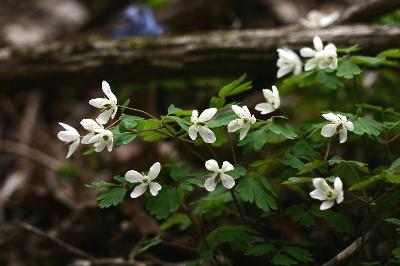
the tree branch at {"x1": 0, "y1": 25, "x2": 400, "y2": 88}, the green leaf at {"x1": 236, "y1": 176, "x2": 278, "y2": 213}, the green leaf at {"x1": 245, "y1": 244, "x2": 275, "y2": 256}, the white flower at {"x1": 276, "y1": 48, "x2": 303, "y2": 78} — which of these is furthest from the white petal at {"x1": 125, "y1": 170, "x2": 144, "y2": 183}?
the tree branch at {"x1": 0, "y1": 25, "x2": 400, "y2": 88}

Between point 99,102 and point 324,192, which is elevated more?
point 99,102

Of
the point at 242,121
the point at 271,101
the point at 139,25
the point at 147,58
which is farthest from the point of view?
the point at 139,25

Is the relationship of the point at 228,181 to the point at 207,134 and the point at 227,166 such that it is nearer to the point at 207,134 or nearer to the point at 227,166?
→ the point at 227,166

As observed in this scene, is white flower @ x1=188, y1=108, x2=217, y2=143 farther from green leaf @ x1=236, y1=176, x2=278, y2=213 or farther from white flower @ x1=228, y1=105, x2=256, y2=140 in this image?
green leaf @ x1=236, y1=176, x2=278, y2=213

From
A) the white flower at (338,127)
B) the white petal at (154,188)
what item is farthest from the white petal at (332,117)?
the white petal at (154,188)

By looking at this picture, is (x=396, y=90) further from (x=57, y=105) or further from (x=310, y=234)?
(x=57, y=105)

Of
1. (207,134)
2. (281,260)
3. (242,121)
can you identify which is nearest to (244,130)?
(242,121)

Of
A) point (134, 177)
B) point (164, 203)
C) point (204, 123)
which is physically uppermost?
point (204, 123)

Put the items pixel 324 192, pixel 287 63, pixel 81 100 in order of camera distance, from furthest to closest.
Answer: pixel 81 100, pixel 287 63, pixel 324 192
